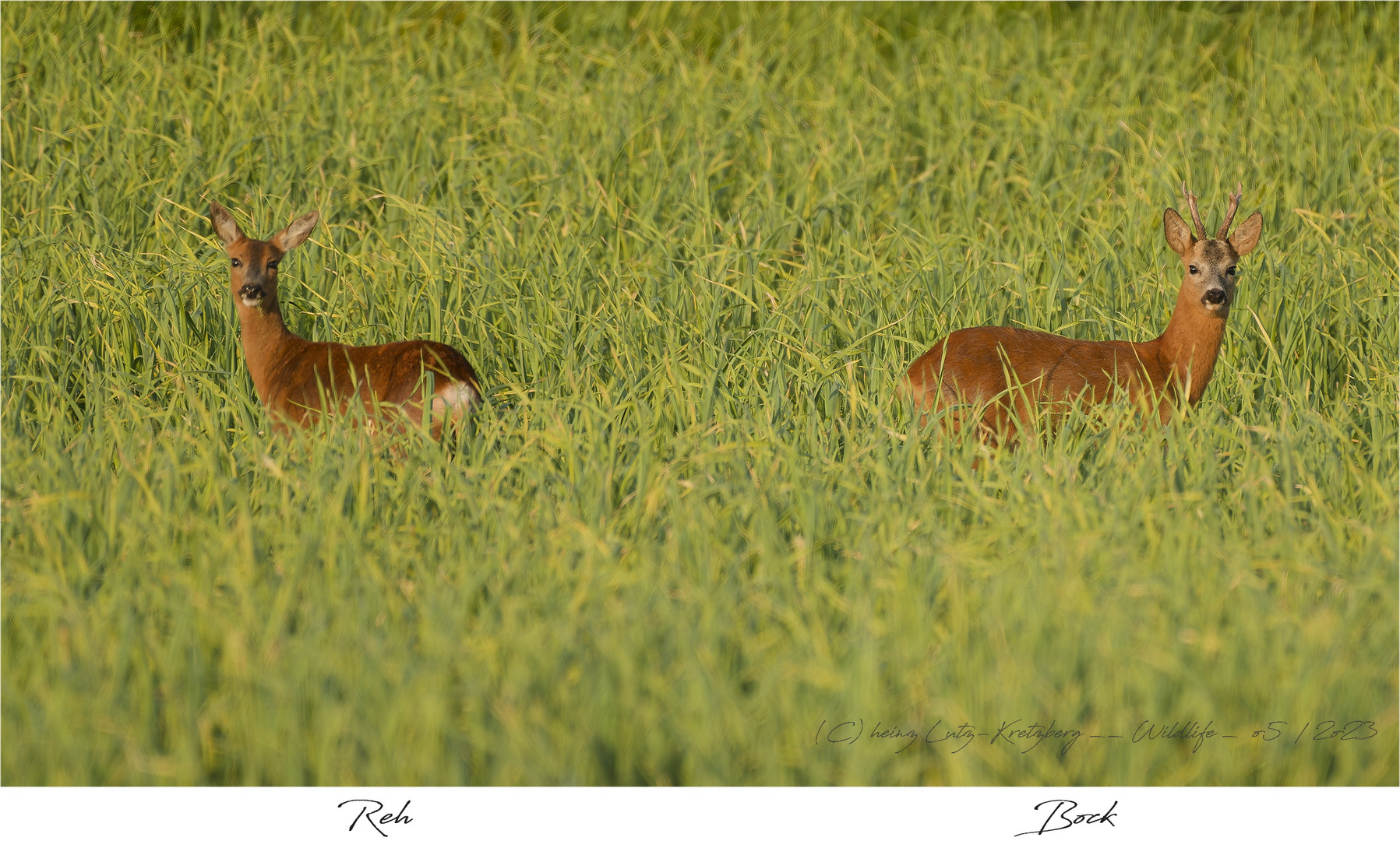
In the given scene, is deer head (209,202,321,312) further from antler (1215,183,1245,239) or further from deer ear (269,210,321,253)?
antler (1215,183,1245,239)

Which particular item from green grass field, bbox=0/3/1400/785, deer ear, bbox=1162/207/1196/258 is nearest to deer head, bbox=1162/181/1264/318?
deer ear, bbox=1162/207/1196/258

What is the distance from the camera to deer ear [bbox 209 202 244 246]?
425 centimetres

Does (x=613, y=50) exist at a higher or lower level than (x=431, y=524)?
higher

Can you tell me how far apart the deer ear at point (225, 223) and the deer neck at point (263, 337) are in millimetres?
248

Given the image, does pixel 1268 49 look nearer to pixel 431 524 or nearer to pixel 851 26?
pixel 851 26

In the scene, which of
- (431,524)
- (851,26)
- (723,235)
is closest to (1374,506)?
(431,524)

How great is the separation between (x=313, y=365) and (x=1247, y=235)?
2.97 m

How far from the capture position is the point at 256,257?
4.20 meters

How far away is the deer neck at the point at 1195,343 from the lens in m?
4.13

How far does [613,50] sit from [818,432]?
4.35 metres

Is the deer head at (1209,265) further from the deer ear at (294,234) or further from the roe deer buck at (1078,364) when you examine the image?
the deer ear at (294,234)

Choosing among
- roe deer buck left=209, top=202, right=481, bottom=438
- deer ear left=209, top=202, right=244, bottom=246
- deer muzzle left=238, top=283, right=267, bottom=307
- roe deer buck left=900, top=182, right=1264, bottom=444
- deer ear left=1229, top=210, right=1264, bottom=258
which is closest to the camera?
roe deer buck left=209, top=202, right=481, bottom=438

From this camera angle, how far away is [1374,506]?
317 cm

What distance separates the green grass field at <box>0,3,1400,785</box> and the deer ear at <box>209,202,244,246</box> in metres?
0.33
